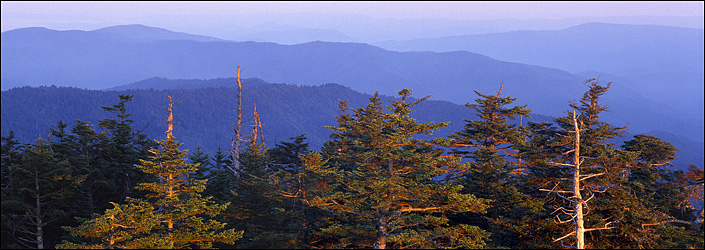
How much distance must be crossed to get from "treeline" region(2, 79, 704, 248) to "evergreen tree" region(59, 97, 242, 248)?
0.24 feet

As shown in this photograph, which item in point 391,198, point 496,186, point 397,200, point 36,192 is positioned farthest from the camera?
point 496,186

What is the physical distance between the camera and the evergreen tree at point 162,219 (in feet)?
64.6

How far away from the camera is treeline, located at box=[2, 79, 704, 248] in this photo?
20812 millimetres

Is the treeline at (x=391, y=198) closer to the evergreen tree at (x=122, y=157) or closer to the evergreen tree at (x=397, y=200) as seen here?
the evergreen tree at (x=397, y=200)

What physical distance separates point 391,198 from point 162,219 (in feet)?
34.0

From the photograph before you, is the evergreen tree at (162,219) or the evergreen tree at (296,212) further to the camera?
the evergreen tree at (296,212)

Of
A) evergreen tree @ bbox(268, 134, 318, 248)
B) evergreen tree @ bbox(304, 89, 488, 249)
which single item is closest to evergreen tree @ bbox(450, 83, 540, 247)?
evergreen tree @ bbox(304, 89, 488, 249)

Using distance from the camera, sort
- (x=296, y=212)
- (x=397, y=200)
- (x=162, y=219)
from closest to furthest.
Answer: (x=162, y=219)
(x=397, y=200)
(x=296, y=212)

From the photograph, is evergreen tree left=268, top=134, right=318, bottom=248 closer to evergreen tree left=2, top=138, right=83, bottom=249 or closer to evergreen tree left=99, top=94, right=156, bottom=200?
evergreen tree left=2, top=138, right=83, bottom=249

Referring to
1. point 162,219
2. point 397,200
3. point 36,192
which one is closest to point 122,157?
point 36,192

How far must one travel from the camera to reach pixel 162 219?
2130cm

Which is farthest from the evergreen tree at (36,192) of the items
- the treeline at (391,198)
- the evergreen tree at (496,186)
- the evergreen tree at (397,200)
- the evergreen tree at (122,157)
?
the evergreen tree at (496,186)

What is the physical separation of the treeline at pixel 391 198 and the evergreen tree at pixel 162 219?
0.07 metres

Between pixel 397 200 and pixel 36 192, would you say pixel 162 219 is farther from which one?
pixel 397 200
